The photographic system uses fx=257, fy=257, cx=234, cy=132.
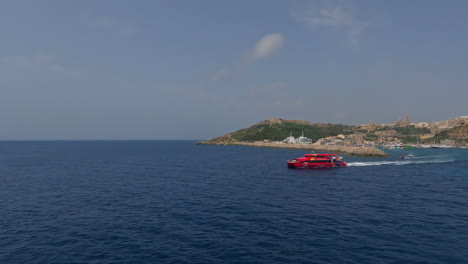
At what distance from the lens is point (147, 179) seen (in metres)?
73.6

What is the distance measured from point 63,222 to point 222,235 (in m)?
24.0

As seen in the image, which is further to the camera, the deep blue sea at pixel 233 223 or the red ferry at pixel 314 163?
the red ferry at pixel 314 163

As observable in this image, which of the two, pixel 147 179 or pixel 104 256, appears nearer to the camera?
pixel 104 256

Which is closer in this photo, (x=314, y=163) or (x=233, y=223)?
(x=233, y=223)

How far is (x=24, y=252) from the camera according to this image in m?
28.5

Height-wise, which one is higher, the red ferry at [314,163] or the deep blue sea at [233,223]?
the red ferry at [314,163]

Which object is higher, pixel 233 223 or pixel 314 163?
pixel 314 163

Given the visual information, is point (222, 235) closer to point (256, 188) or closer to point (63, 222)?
point (63, 222)

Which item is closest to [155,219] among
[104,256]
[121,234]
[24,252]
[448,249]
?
[121,234]

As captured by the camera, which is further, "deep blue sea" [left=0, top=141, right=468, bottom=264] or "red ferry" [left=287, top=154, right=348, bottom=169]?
"red ferry" [left=287, top=154, right=348, bottom=169]

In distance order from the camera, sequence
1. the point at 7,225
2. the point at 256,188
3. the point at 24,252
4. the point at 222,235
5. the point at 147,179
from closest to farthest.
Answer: the point at 24,252 < the point at 222,235 < the point at 7,225 < the point at 256,188 < the point at 147,179

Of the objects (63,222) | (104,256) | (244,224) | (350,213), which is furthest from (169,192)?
(350,213)

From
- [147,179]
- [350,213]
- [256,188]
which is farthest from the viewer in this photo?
[147,179]

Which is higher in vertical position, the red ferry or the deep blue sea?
the red ferry
